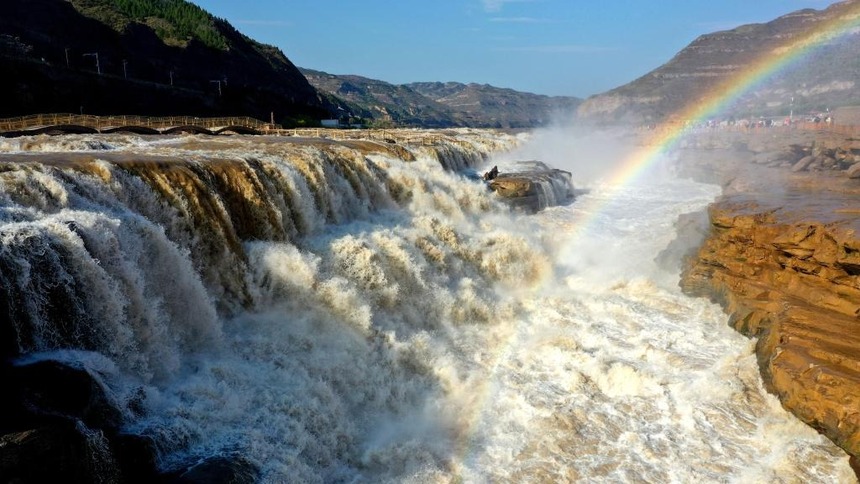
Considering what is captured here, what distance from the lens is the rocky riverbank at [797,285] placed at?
798 cm

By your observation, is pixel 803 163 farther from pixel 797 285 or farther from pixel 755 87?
pixel 755 87

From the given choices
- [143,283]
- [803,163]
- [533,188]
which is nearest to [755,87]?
[803,163]

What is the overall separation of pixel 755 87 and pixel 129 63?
111 metres

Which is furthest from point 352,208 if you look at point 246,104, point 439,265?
point 246,104

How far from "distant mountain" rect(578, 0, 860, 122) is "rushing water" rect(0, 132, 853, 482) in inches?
3516

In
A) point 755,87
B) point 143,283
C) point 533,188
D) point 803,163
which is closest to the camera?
point 143,283

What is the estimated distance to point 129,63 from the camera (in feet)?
182

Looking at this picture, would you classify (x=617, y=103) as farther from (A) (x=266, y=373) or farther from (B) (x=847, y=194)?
(A) (x=266, y=373)

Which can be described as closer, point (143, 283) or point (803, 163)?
point (143, 283)

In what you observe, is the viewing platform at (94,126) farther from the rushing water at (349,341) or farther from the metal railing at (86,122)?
the rushing water at (349,341)

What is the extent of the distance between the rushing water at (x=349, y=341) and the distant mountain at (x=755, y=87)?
89.3 m

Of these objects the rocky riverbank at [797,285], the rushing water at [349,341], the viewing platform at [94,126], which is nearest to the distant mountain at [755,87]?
the rocky riverbank at [797,285]

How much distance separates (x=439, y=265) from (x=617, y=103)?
5917 inches

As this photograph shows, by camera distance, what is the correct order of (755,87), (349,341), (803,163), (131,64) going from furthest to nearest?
1. (755,87)
2. (131,64)
3. (803,163)
4. (349,341)
